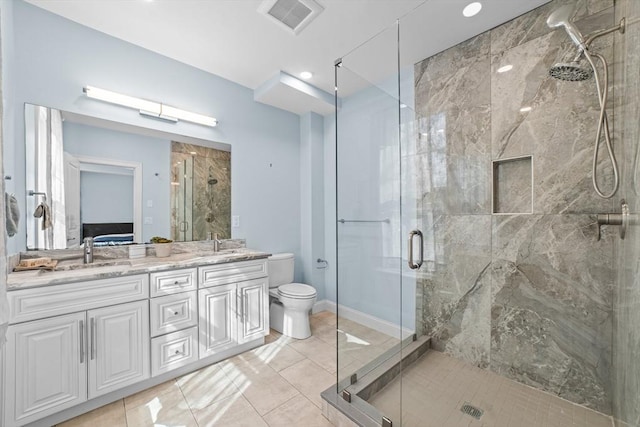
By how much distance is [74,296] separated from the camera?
1.53 meters

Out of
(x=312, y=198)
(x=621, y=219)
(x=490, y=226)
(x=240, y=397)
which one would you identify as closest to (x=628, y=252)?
(x=621, y=219)

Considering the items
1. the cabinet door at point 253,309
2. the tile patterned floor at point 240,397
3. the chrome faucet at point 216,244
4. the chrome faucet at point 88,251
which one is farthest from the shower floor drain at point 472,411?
the chrome faucet at point 88,251

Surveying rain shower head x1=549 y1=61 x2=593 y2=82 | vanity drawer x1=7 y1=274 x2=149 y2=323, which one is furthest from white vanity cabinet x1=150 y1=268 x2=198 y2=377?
rain shower head x1=549 y1=61 x2=593 y2=82

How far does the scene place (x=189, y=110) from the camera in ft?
8.00

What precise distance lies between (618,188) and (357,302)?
175 cm

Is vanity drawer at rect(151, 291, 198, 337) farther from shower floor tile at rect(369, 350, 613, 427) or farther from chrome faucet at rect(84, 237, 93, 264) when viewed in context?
shower floor tile at rect(369, 350, 613, 427)

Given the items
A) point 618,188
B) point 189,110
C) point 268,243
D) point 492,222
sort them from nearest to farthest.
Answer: point 618,188, point 492,222, point 189,110, point 268,243

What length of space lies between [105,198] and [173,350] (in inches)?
49.4

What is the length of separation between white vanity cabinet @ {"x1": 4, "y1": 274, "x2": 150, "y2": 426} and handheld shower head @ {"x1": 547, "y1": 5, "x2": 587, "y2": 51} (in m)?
2.99

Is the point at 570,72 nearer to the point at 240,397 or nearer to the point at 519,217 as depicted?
the point at 519,217

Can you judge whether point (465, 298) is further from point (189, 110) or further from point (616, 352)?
point (189, 110)

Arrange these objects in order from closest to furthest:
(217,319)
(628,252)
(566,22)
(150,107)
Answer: (628,252)
(566,22)
(217,319)
(150,107)

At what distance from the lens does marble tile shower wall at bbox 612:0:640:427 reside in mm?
952

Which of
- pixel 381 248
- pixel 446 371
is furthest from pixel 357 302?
pixel 446 371
